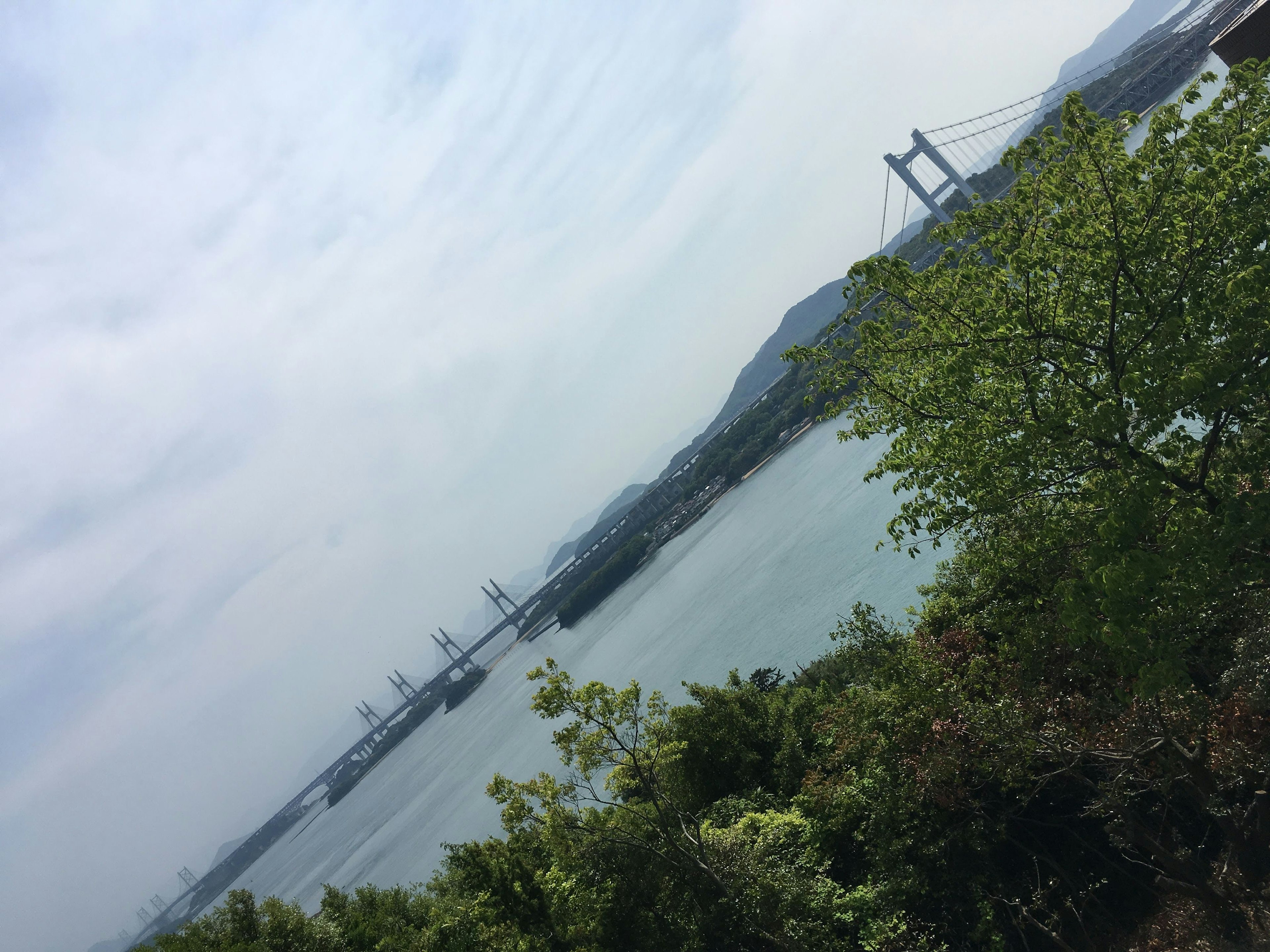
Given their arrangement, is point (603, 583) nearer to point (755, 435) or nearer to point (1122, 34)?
point (755, 435)

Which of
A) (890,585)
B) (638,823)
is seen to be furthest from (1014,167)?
(890,585)

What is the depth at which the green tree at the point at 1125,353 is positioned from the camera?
418 cm

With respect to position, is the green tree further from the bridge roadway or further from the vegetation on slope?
the bridge roadway

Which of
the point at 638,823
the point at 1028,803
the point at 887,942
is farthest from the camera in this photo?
the point at 638,823

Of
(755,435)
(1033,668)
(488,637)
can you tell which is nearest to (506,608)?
(488,637)

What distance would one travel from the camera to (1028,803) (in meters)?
7.63

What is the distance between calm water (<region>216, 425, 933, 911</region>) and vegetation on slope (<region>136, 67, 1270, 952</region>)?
12100 mm

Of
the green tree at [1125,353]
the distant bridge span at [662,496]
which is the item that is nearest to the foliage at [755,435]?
the distant bridge span at [662,496]

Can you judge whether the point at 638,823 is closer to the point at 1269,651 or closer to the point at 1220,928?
the point at 1220,928

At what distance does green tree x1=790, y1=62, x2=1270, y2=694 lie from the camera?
13.7 feet

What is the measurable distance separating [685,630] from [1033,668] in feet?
105

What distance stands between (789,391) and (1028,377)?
6274 centimetres

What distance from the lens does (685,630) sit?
37.9 m

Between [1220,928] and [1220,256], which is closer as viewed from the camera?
[1220,256]
